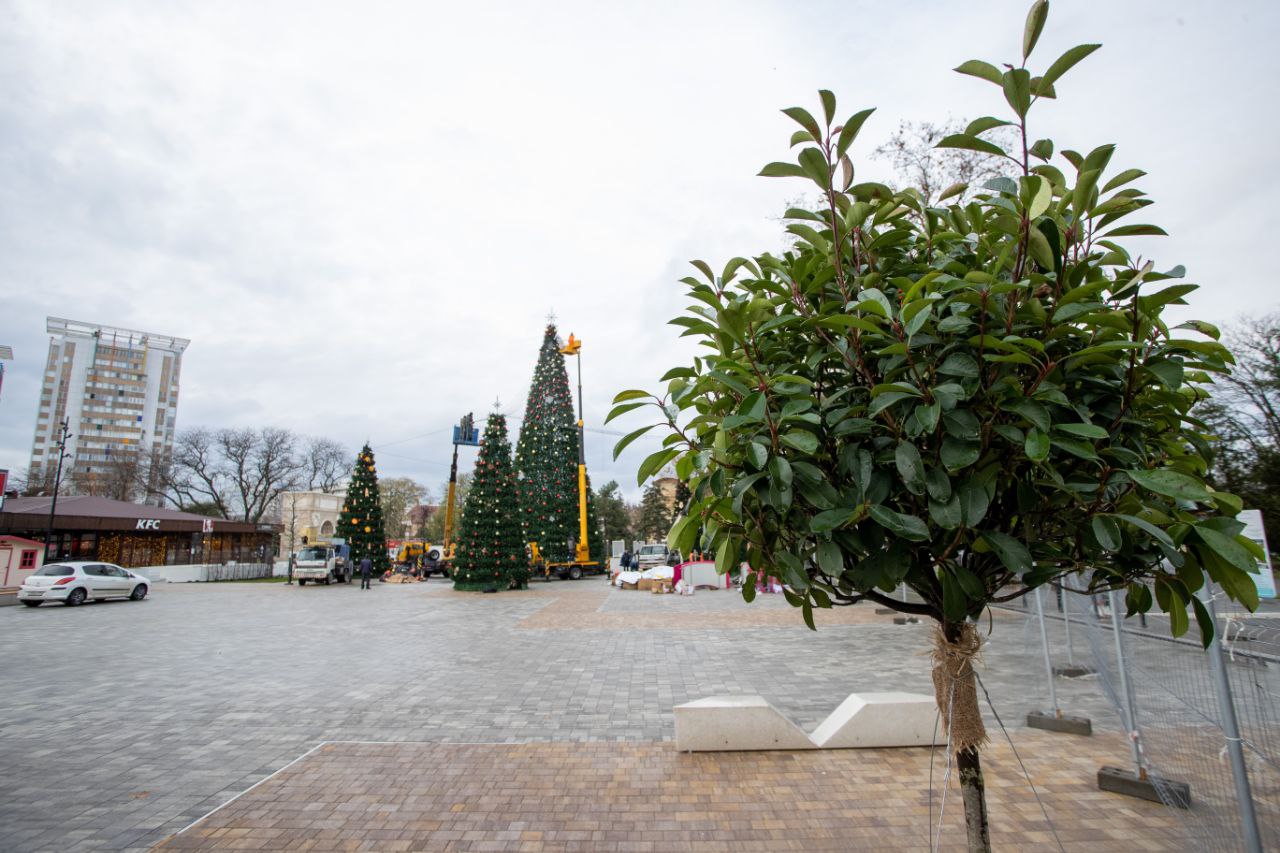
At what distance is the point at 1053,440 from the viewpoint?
1.71 metres

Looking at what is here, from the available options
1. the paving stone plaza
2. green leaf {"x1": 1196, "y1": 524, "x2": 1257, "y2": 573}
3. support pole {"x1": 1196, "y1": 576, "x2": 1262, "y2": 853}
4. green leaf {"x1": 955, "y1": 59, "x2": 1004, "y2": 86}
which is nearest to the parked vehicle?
the paving stone plaza

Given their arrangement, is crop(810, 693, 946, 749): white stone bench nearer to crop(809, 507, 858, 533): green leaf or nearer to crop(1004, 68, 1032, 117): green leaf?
crop(809, 507, 858, 533): green leaf

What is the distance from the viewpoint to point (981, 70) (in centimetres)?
178

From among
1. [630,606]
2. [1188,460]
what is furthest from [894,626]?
[1188,460]

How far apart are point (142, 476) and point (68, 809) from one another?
201ft

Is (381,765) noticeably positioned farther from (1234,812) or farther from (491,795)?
(1234,812)

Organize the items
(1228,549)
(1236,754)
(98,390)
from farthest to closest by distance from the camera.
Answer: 1. (98,390)
2. (1236,754)
3. (1228,549)

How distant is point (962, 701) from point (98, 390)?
120098 millimetres

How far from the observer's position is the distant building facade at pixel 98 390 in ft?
294

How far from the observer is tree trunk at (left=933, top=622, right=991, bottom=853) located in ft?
7.77

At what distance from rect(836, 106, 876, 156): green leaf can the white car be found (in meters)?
25.8

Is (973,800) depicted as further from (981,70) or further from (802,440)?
(981,70)

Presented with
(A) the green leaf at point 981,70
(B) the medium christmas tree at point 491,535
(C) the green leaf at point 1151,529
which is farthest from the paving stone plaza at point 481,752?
(B) the medium christmas tree at point 491,535

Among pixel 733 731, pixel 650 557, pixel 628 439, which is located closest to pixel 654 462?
pixel 628 439
